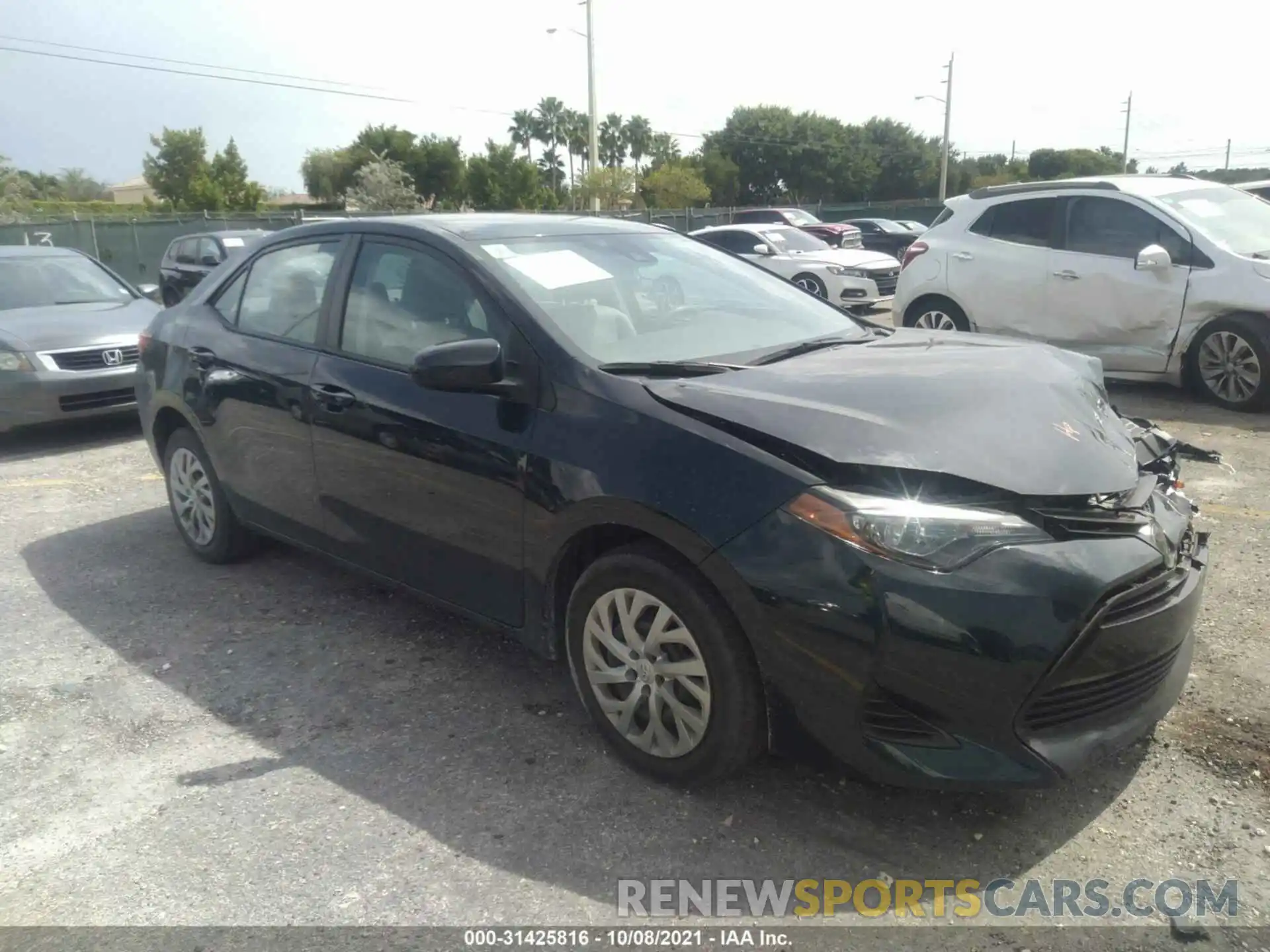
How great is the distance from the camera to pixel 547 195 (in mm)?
58438

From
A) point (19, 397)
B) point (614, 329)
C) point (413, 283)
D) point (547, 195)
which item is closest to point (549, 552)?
point (614, 329)

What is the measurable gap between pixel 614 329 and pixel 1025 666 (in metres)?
1.73

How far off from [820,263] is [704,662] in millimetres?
13396

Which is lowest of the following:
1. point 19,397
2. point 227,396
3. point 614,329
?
point 19,397

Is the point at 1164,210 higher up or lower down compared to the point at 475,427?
higher up

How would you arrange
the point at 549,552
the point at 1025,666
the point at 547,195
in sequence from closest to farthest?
the point at 1025,666, the point at 549,552, the point at 547,195

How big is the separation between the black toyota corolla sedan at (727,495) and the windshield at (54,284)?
5.73 m

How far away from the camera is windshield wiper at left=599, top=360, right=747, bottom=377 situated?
3.11m

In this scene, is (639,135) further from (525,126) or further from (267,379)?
(267,379)

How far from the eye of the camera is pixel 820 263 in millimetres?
15281

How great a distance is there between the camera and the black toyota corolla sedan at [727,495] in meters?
2.42

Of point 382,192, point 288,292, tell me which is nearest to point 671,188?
point 382,192

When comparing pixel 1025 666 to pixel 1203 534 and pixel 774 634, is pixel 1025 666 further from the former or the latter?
pixel 1203 534

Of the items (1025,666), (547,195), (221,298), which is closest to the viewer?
(1025,666)
